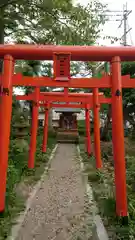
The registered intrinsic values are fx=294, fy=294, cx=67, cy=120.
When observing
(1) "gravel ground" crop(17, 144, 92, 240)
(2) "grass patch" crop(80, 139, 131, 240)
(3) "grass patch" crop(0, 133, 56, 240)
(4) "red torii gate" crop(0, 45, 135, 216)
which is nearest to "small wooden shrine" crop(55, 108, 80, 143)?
(3) "grass patch" crop(0, 133, 56, 240)

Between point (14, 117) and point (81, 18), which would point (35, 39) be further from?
point (14, 117)

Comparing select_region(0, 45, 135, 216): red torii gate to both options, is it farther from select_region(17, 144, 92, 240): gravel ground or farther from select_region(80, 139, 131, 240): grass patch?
select_region(17, 144, 92, 240): gravel ground

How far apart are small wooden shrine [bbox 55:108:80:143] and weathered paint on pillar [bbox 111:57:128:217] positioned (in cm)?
1865

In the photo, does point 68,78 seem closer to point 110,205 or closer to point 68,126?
point 110,205

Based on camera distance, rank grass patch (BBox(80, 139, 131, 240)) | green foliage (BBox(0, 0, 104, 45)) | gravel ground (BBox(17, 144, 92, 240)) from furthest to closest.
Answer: green foliage (BBox(0, 0, 104, 45))
gravel ground (BBox(17, 144, 92, 240))
grass patch (BBox(80, 139, 131, 240))

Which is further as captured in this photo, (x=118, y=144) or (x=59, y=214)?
(x=59, y=214)

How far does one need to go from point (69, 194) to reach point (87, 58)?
3513mm

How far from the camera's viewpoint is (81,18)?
9766 mm

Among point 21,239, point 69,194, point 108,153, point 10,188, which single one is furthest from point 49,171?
point 108,153

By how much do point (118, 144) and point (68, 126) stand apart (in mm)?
21291

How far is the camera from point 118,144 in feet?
15.8

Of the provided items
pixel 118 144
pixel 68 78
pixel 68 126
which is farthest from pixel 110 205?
pixel 68 126

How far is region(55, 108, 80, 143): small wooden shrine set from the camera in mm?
23938

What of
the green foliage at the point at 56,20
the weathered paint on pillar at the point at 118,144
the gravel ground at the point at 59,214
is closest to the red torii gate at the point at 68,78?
the weathered paint on pillar at the point at 118,144
